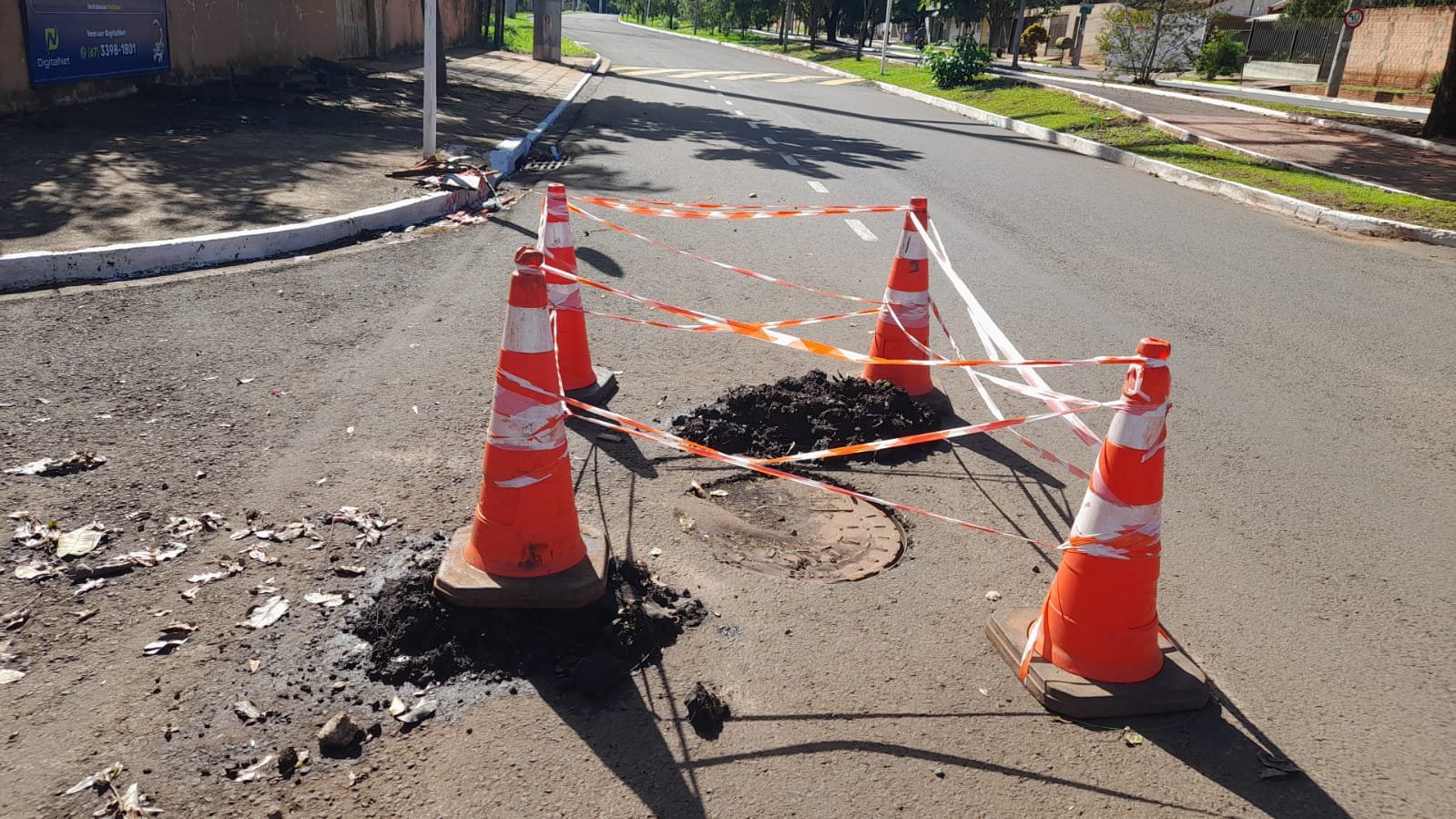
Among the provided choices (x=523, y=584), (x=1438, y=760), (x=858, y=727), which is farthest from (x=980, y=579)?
(x=523, y=584)

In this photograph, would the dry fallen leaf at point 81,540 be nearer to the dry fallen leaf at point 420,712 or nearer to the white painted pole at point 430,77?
the dry fallen leaf at point 420,712

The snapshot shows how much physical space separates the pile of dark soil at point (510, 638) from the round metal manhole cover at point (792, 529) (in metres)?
0.55

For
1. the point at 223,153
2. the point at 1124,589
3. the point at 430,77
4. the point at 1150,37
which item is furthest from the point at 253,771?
the point at 1150,37

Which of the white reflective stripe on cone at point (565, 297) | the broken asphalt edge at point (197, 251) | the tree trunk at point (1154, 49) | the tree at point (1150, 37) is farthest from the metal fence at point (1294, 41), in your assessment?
the white reflective stripe on cone at point (565, 297)

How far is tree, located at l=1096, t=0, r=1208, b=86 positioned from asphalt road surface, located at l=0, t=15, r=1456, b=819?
21.5 m

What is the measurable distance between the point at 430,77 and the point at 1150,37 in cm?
2399

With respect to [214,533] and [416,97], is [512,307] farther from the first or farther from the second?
[416,97]

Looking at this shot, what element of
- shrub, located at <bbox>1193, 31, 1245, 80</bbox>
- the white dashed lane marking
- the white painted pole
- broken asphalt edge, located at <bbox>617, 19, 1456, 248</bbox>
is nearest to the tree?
broken asphalt edge, located at <bbox>617, 19, 1456, 248</bbox>

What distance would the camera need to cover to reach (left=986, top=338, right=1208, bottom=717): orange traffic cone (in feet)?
10.4

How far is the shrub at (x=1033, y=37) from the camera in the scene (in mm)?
54062

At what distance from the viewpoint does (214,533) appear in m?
3.86

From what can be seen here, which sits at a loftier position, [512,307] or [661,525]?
[512,307]

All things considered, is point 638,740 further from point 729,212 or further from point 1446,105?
point 1446,105

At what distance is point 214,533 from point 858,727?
2.55m
